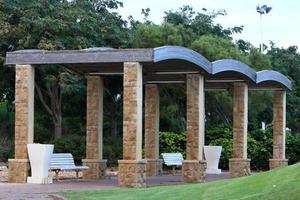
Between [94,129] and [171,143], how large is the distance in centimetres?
885

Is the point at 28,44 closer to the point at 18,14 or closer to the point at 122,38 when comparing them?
the point at 18,14

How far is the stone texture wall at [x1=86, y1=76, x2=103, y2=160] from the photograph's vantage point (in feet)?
80.7

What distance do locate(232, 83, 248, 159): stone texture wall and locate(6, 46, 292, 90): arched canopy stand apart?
0.54 m

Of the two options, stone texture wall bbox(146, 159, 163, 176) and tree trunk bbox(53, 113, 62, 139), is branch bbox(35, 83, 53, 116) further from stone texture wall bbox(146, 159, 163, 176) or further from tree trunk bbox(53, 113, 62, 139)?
stone texture wall bbox(146, 159, 163, 176)

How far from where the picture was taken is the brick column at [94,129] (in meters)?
24.6

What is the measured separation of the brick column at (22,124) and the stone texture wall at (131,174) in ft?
10.5

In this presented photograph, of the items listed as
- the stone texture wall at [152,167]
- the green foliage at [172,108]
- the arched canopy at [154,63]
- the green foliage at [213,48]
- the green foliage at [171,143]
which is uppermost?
the green foliage at [213,48]

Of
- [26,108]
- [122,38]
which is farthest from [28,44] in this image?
[26,108]

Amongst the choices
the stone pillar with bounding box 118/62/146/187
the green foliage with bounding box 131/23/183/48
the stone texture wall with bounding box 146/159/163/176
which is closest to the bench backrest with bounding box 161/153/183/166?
the stone texture wall with bounding box 146/159/163/176

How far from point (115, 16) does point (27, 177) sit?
675 inches

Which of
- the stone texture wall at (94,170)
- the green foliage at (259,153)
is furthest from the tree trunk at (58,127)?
the stone texture wall at (94,170)

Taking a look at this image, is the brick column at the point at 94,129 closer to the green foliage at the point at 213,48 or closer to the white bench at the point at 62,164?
the white bench at the point at 62,164

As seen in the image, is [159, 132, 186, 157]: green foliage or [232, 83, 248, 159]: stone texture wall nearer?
[232, 83, 248, 159]: stone texture wall

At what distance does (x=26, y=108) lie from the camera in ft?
69.6
